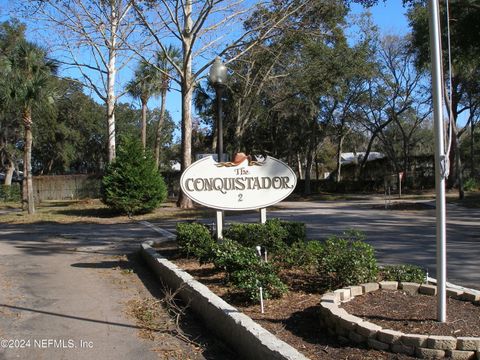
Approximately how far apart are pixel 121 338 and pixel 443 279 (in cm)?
336

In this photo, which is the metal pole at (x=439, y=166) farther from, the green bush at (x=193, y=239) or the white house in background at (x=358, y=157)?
the white house in background at (x=358, y=157)

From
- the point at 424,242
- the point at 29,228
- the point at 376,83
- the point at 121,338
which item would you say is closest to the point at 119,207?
the point at 29,228

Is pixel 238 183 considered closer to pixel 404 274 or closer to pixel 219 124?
pixel 219 124

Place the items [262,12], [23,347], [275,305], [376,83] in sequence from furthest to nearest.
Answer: [376,83]
[262,12]
[275,305]
[23,347]

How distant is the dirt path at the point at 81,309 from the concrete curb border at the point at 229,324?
24 cm

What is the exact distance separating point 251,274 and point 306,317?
0.97 m

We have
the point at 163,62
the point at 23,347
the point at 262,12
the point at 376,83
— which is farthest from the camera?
the point at 376,83

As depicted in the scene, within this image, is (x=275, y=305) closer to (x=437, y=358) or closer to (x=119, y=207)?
(x=437, y=358)

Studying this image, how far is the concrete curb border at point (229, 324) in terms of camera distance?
4.30 meters

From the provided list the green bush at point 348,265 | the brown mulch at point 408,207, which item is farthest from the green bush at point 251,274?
the brown mulch at point 408,207

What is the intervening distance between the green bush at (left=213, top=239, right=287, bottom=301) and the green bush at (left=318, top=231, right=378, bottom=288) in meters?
0.60

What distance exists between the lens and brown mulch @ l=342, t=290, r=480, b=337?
4.42 m

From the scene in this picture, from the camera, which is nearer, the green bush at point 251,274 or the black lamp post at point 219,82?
the green bush at point 251,274

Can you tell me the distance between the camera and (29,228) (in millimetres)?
19141
